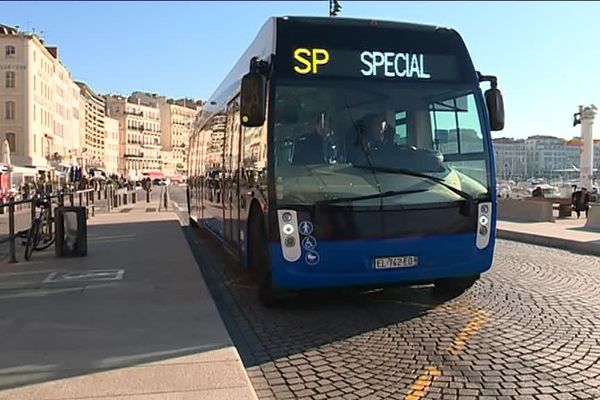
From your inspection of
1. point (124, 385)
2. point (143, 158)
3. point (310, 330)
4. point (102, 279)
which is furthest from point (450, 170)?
point (143, 158)

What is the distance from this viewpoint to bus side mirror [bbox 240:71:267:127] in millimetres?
6598

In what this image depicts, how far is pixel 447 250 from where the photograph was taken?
692cm

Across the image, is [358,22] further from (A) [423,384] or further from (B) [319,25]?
(A) [423,384]

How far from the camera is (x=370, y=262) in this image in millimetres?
6676

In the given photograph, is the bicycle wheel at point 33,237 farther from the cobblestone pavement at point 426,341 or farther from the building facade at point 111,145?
the building facade at point 111,145

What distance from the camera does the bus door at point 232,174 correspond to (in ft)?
29.6

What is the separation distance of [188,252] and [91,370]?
23.9 ft

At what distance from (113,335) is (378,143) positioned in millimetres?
3410

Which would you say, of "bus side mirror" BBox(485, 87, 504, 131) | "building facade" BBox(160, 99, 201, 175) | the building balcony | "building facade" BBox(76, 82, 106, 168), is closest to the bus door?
"bus side mirror" BBox(485, 87, 504, 131)

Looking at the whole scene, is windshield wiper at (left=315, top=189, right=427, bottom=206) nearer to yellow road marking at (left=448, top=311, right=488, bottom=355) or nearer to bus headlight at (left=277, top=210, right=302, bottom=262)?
bus headlight at (left=277, top=210, right=302, bottom=262)

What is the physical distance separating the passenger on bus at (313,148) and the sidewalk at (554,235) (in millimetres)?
8399

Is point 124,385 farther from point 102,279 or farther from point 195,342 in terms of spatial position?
point 102,279

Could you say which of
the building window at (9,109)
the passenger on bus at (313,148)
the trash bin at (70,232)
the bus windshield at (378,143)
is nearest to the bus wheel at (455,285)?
the bus windshield at (378,143)

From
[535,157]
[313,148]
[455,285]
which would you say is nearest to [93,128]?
[535,157]
